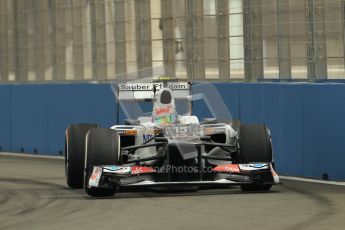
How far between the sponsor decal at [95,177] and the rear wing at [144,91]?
7.76 ft

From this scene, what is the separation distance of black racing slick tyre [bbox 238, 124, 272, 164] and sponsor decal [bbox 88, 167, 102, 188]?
185 cm

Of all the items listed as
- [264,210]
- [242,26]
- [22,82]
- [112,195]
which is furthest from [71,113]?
[264,210]

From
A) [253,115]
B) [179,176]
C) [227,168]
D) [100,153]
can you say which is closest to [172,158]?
[179,176]

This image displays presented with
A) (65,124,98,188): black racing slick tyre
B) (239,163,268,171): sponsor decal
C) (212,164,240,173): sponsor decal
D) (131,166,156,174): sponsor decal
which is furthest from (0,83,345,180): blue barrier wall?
(65,124,98,188): black racing slick tyre

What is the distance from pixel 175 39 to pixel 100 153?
7.81 metres

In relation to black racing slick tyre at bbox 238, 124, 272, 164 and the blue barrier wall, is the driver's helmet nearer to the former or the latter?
black racing slick tyre at bbox 238, 124, 272, 164

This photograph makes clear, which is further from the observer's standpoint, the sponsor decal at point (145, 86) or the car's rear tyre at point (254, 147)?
the sponsor decal at point (145, 86)

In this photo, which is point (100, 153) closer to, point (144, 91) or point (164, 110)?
point (164, 110)

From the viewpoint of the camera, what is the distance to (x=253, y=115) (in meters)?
18.3

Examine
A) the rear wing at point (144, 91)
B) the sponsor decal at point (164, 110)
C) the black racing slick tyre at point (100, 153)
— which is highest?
the rear wing at point (144, 91)

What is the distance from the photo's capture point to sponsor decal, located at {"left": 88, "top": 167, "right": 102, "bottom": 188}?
14047 millimetres

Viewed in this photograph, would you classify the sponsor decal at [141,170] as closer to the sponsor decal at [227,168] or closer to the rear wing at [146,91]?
the sponsor decal at [227,168]

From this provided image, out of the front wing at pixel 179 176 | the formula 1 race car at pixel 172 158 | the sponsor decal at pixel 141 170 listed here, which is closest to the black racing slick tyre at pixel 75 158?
the formula 1 race car at pixel 172 158

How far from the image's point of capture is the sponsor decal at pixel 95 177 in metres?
14.0
